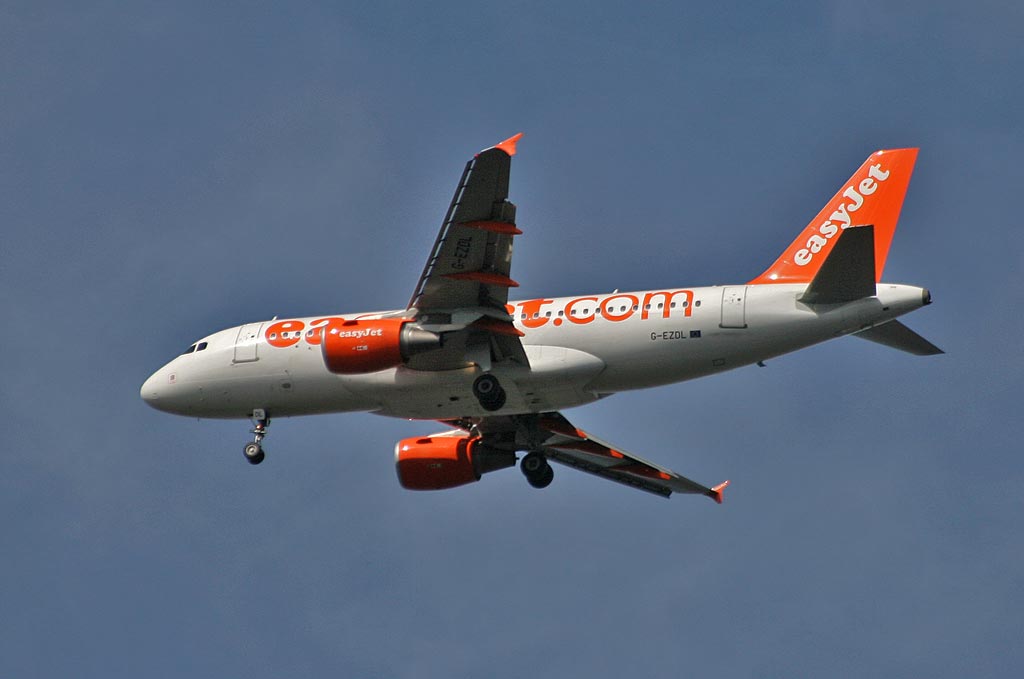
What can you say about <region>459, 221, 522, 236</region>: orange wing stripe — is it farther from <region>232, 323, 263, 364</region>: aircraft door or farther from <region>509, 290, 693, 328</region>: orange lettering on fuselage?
<region>232, 323, 263, 364</region>: aircraft door

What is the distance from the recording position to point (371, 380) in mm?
36312

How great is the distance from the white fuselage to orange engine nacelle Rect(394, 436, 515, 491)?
3080mm

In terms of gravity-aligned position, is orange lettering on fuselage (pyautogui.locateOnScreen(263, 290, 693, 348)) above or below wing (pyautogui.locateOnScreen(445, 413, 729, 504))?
above

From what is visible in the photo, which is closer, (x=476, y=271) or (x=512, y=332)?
(x=476, y=271)

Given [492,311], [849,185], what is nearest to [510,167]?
[492,311]

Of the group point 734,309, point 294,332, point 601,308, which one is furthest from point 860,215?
point 294,332

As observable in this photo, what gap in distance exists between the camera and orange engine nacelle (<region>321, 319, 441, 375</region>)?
3406 cm

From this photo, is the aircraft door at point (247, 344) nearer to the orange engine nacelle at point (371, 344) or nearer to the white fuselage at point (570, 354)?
the white fuselage at point (570, 354)

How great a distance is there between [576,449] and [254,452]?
8.31m

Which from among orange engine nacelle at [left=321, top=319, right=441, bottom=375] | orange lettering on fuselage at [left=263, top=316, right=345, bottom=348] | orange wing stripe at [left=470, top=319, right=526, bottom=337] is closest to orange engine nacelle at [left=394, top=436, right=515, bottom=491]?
orange lettering on fuselage at [left=263, top=316, right=345, bottom=348]

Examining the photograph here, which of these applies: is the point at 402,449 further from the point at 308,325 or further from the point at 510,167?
the point at 510,167

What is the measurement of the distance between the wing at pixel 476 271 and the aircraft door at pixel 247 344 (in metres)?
5.21

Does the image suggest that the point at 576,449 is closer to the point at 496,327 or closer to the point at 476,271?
the point at 496,327

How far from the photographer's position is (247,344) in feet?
125
